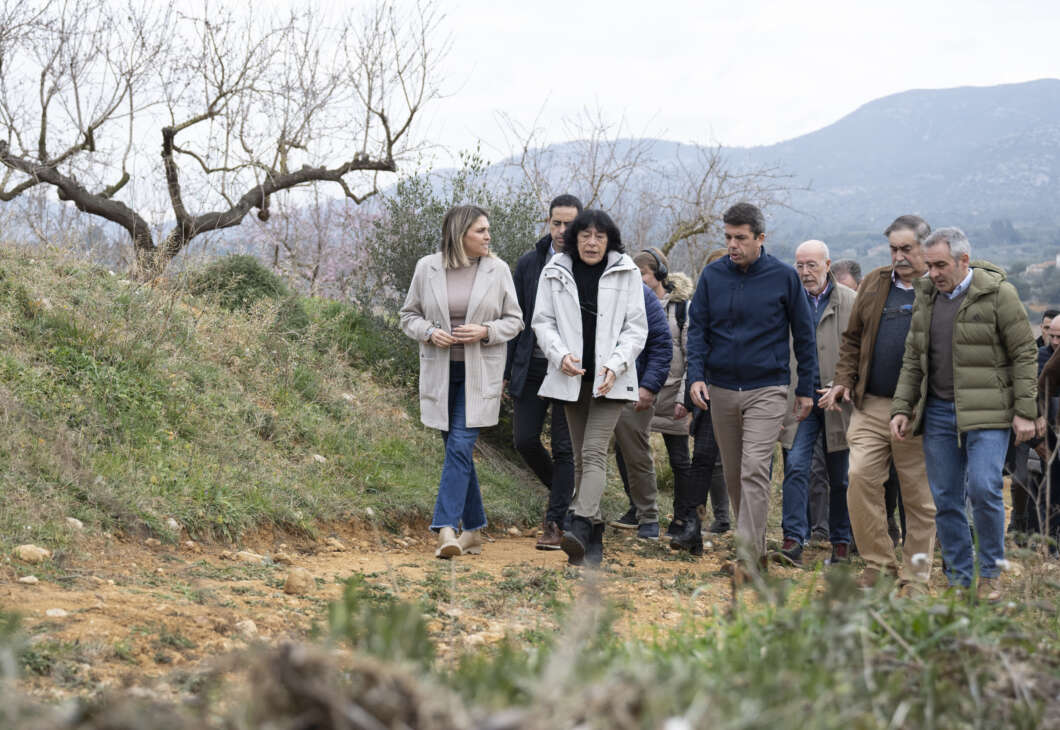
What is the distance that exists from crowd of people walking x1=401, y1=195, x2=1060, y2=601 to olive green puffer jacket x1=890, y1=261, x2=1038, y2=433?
0.01 metres

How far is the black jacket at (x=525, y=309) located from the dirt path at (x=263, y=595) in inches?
49.3

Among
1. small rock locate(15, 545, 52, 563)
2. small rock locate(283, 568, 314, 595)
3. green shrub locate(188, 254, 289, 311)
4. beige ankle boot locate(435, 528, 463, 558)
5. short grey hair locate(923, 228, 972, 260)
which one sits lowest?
beige ankle boot locate(435, 528, 463, 558)

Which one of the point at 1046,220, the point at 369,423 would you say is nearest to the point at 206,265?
the point at 369,423

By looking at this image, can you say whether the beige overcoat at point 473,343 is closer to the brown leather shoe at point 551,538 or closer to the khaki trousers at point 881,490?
the brown leather shoe at point 551,538

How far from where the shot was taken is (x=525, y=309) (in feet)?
24.4

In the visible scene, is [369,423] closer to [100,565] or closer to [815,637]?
[100,565]

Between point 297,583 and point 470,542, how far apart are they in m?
1.78

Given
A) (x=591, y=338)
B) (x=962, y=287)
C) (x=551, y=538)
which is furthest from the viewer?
(x=551, y=538)

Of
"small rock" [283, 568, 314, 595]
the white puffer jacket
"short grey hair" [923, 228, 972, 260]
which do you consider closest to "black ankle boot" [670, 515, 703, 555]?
the white puffer jacket

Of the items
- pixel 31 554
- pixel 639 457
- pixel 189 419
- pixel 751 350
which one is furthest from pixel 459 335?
pixel 31 554

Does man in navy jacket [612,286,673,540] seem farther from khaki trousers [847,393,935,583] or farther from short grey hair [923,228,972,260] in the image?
short grey hair [923,228,972,260]

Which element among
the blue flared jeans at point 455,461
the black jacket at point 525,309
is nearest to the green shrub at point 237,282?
the black jacket at point 525,309

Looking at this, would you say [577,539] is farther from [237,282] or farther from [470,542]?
[237,282]

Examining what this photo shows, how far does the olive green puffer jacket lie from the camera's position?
5.29 m
